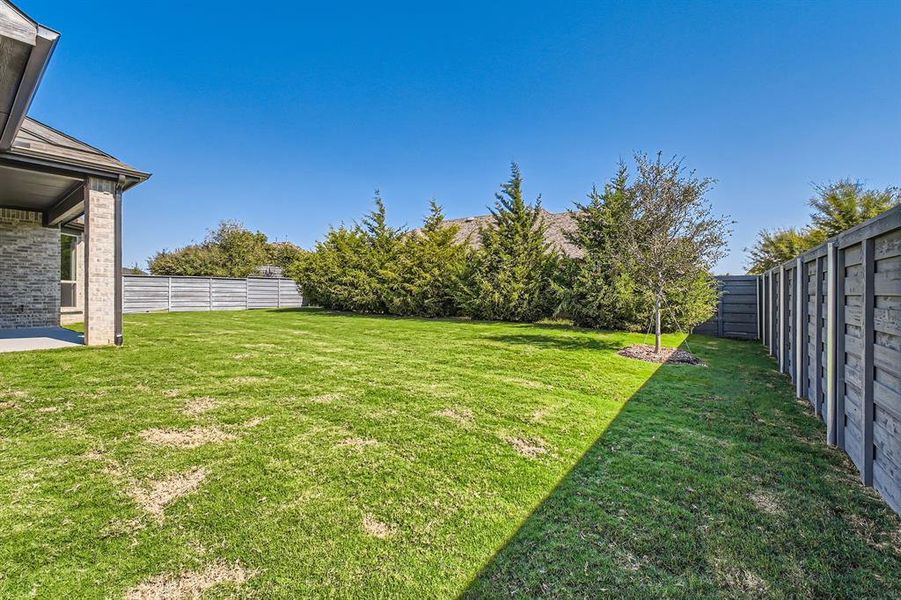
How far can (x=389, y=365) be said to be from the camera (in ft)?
20.1

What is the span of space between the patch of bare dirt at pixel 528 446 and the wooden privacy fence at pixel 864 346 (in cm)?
197

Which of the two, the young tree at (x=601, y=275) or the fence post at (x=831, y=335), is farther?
the young tree at (x=601, y=275)

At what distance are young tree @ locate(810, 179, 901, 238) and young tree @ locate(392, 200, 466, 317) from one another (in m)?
14.1

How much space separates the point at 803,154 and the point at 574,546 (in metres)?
14.7

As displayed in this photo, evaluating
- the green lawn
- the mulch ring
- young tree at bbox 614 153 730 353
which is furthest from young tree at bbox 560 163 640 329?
the green lawn

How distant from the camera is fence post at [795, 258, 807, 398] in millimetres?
4730

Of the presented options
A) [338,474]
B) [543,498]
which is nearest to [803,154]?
[543,498]

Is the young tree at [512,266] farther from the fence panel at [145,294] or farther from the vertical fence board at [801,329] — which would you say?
the fence panel at [145,294]

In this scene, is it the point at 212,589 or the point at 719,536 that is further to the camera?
the point at 719,536

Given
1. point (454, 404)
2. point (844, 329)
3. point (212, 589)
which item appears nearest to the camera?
point (212, 589)

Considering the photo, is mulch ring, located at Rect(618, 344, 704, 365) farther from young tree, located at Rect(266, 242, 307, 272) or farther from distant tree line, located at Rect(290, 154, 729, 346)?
young tree, located at Rect(266, 242, 307, 272)

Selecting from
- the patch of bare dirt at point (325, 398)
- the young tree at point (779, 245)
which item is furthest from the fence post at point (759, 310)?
the patch of bare dirt at point (325, 398)

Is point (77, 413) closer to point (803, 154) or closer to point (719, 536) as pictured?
point (719, 536)

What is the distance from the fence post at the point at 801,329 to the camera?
186 inches
